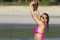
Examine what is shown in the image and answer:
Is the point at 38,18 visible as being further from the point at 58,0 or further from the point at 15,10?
the point at 58,0

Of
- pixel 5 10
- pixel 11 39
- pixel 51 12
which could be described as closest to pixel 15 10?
pixel 5 10

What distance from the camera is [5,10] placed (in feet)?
82.5

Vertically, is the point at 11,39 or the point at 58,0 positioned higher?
the point at 11,39

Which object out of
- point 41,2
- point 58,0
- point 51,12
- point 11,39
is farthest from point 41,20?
point 58,0

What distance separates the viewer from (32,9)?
204 inches

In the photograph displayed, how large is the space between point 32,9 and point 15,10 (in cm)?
1993

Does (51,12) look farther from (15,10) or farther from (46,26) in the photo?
(46,26)

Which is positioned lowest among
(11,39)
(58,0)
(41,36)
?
(58,0)

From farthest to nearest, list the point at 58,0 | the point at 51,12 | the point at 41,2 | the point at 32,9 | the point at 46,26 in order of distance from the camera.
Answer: the point at 58,0 < the point at 41,2 < the point at 51,12 < the point at 46,26 < the point at 32,9

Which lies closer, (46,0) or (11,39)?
(11,39)

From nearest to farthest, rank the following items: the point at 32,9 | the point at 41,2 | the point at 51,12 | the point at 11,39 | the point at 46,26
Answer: the point at 32,9 < the point at 46,26 < the point at 11,39 < the point at 51,12 < the point at 41,2

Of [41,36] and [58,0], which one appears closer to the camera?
[41,36]

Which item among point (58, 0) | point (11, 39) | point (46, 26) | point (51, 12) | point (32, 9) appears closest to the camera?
point (32, 9)

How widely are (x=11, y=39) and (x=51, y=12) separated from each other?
14.4m
